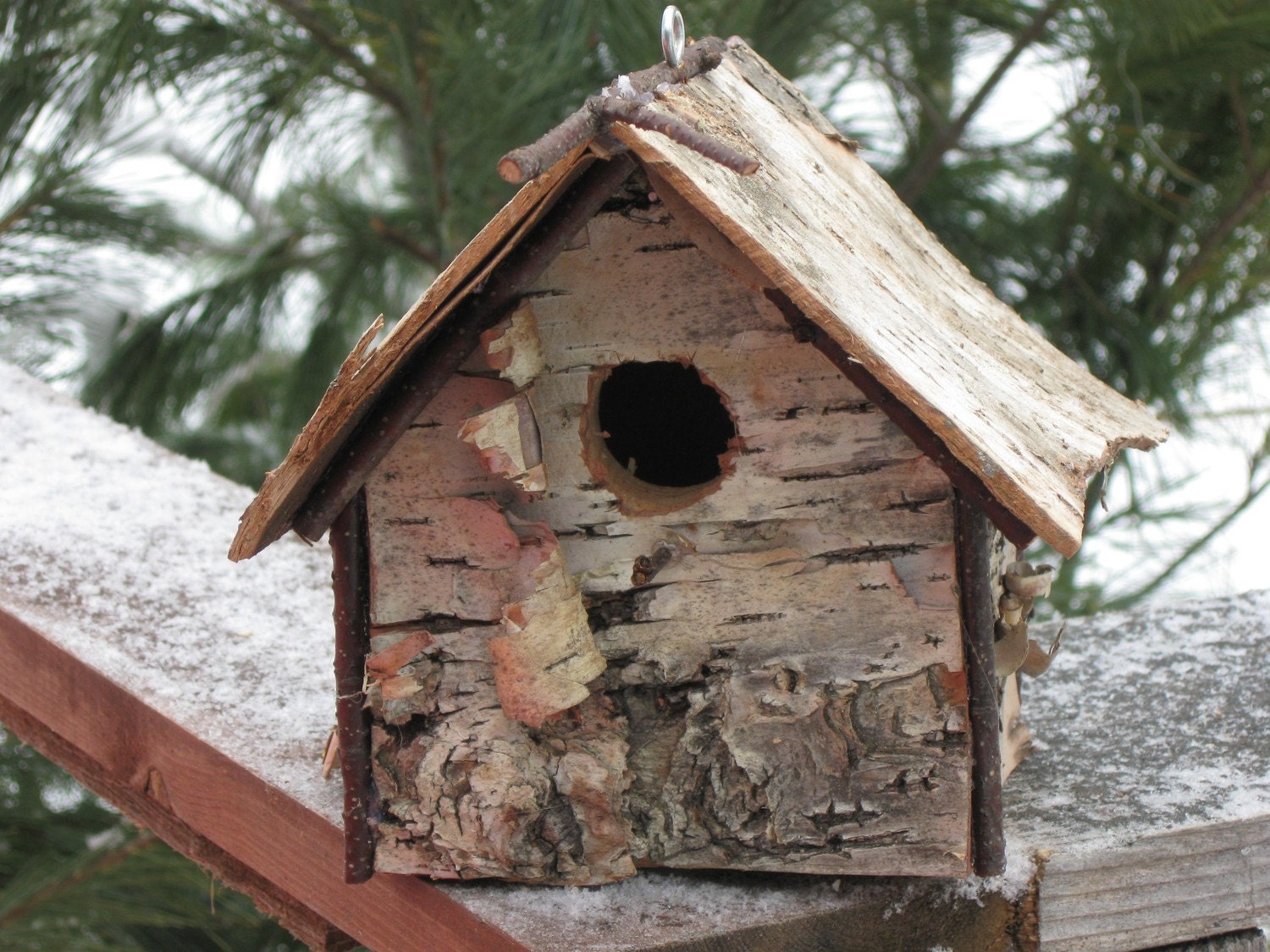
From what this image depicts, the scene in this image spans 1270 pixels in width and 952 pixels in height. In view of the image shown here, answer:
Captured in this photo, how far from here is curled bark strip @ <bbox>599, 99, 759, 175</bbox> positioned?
0.63 m

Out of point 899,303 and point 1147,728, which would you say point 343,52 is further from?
point 1147,728

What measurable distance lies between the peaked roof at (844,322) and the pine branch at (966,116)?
1120mm

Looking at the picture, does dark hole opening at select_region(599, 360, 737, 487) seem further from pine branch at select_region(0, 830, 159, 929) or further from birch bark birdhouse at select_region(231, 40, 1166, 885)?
pine branch at select_region(0, 830, 159, 929)

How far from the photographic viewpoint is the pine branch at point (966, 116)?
6.91ft

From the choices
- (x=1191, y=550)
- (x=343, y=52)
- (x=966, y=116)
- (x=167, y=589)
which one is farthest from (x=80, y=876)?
(x=1191, y=550)

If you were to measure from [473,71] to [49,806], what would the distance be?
5.27ft

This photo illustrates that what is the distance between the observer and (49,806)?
2447 mm

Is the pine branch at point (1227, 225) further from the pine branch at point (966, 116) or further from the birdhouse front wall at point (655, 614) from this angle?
the birdhouse front wall at point (655, 614)

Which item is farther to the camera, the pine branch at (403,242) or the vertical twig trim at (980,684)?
the pine branch at (403,242)

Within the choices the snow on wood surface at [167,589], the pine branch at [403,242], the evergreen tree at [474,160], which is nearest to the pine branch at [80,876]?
the evergreen tree at [474,160]

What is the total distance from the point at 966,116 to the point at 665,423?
47.8 inches

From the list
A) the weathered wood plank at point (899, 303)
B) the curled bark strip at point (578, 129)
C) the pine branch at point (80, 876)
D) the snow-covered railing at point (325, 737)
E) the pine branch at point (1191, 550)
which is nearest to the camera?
the curled bark strip at point (578, 129)

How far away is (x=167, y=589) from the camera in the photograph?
1346mm

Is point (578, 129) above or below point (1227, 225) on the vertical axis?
above
